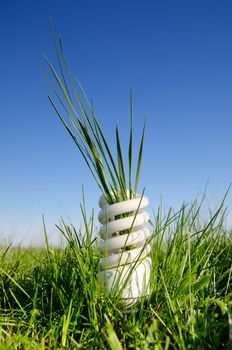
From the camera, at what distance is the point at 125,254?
145 cm

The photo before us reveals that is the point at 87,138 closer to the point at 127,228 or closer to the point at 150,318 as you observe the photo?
the point at 127,228

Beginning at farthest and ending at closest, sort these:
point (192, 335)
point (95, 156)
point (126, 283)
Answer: point (95, 156)
point (126, 283)
point (192, 335)

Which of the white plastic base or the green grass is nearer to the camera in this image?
the green grass

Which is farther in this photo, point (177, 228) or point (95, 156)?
point (177, 228)

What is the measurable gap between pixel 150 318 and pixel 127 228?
12.4 inches

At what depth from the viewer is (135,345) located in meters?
1.22

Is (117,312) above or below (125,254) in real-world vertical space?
below

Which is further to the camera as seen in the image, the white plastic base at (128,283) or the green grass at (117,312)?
the white plastic base at (128,283)

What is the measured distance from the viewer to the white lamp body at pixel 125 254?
1.43 metres

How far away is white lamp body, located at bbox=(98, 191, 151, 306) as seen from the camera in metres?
1.43

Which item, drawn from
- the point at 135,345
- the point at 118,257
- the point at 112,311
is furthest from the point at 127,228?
the point at 135,345

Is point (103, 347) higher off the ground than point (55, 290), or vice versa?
point (55, 290)

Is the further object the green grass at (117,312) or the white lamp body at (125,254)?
the white lamp body at (125,254)

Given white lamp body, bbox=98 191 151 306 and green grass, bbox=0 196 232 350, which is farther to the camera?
white lamp body, bbox=98 191 151 306
